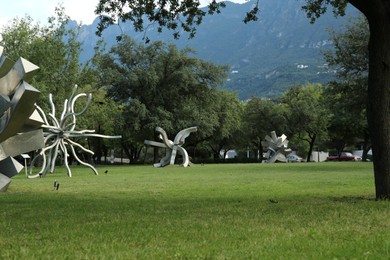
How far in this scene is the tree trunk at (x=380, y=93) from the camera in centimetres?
1074

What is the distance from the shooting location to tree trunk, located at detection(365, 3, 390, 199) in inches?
423

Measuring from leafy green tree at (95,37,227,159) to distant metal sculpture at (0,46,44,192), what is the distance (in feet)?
112

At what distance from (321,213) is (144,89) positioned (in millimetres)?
45224

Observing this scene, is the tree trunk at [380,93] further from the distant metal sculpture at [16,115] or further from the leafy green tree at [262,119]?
the leafy green tree at [262,119]

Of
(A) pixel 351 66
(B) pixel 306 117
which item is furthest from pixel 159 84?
(A) pixel 351 66

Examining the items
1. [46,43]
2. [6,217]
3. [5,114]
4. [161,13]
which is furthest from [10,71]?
[46,43]

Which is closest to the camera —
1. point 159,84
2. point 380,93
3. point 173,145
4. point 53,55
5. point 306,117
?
point 380,93

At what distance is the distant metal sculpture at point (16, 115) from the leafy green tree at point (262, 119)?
173 ft

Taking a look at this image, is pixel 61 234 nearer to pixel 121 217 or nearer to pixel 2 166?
pixel 121 217

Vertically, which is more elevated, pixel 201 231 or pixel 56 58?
pixel 56 58

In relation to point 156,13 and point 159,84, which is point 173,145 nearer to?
point 159,84

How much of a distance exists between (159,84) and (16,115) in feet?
132

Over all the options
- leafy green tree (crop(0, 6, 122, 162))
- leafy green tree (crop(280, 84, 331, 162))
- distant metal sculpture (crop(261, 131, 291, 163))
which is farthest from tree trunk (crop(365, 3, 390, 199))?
leafy green tree (crop(280, 84, 331, 162))

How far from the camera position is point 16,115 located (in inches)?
539
